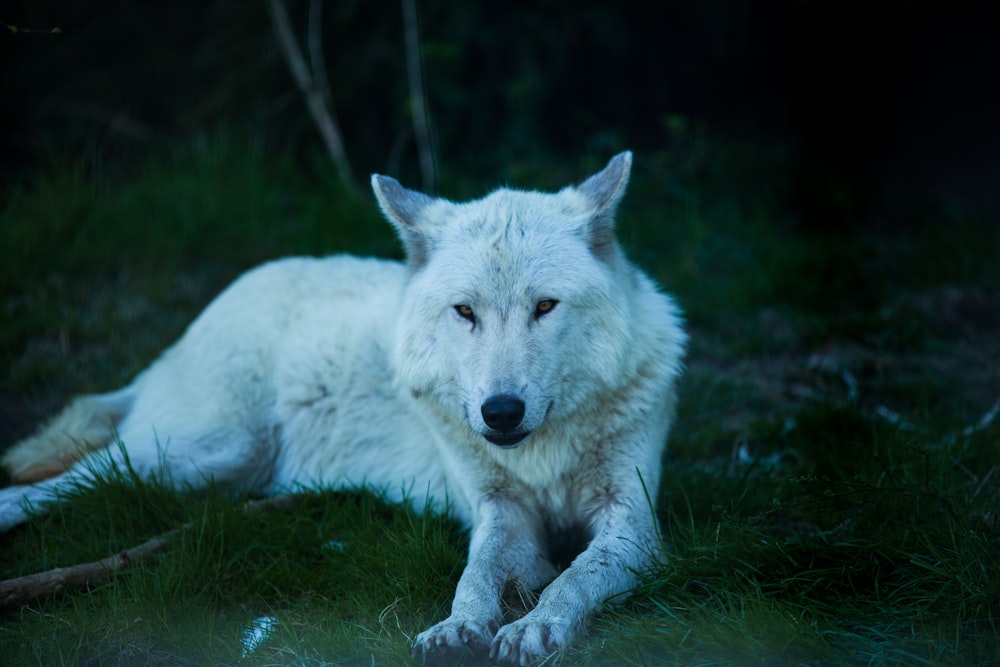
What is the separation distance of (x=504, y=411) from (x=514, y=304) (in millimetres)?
409

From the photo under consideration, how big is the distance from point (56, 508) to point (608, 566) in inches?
88.2

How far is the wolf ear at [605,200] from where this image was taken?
3.35 meters

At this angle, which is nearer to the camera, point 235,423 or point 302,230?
point 235,423

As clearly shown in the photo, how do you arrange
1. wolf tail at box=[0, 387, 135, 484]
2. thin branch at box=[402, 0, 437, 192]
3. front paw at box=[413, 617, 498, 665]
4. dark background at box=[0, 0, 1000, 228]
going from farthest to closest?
1. dark background at box=[0, 0, 1000, 228]
2. thin branch at box=[402, 0, 437, 192]
3. wolf tail at box=[0, 387, 135, 484]
4. front paw at box=[413, 617, 498, 665]

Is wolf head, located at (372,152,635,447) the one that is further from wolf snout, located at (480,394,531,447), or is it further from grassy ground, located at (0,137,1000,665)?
grassy ground, located at (0,137,1000,665)

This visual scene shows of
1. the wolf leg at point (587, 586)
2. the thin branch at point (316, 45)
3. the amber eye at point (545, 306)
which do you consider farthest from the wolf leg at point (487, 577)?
the thin branch at point (316, 45)

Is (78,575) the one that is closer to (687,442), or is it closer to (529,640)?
(529,640)

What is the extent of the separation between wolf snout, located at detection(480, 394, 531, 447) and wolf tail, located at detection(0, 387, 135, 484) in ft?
6.54

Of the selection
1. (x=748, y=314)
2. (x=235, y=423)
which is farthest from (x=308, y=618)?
(x=748, y=314)

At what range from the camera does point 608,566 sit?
2.86 m

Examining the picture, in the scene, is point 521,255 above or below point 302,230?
above

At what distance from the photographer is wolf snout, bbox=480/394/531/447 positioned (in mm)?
2809

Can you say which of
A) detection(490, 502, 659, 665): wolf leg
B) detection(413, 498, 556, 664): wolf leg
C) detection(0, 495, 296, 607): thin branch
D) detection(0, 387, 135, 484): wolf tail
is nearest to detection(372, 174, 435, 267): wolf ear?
detection(413, 498, 556, 664): wolf leg

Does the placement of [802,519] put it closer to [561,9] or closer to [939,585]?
[939,585]
